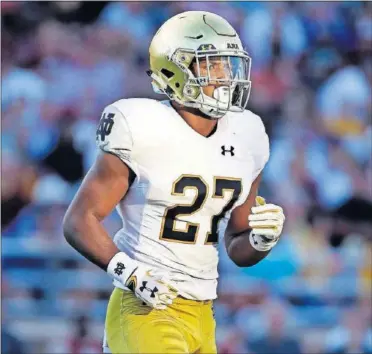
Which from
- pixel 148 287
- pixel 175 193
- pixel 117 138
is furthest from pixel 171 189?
pixel 148 287

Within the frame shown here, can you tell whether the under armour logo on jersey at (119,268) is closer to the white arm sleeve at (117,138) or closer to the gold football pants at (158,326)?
the gold football pants at (158,326)

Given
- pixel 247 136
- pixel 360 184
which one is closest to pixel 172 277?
pixel 247 136

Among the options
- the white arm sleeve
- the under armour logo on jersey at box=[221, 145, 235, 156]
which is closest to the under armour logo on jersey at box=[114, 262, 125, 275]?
the white arm sleeve

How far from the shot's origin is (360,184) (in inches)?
231

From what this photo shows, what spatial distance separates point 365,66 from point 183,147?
3.62m

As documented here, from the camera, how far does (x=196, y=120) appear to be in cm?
298

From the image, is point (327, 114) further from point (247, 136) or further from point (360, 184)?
point (247, 136)

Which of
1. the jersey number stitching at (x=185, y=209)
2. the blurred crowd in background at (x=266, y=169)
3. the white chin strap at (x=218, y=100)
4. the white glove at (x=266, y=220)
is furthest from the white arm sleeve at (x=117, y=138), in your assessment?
the blurred crowd in background at (x=266, y=169)

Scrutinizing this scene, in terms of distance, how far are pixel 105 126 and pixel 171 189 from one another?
0.87ft

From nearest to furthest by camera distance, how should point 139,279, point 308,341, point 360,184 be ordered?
point 139,279
point 308,341
point 360,184

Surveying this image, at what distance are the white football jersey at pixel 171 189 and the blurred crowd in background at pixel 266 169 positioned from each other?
8.00ft

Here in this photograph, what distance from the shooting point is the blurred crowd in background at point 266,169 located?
5375mm

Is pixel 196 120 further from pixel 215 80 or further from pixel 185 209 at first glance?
pixel 185 209

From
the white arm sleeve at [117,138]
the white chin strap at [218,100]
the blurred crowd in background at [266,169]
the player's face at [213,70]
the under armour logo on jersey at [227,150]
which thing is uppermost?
the player's face at [213,70]
